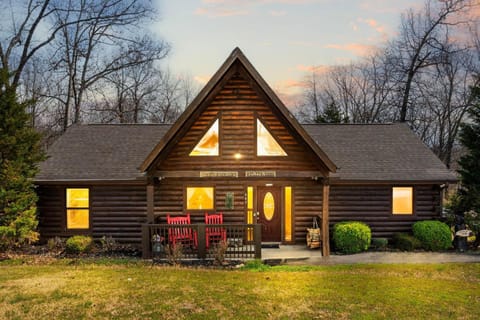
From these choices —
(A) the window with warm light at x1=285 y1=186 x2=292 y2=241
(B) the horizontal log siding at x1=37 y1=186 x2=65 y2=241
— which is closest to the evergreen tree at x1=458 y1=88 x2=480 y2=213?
(A) the window with warm light at x1=285 y1=186 x2=292 y2=241

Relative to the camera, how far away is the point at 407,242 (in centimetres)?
1367

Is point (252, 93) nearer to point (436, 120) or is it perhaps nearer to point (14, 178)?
point (14, 178)

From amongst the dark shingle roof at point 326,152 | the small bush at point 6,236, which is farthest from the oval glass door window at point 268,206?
the small bush at point 6,236

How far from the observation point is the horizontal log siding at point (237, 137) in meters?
13.3

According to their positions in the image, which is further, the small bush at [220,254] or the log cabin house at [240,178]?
the log cabin house at [240,178]

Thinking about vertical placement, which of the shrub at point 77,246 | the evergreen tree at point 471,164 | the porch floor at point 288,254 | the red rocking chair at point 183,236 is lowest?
the porch floor at point 288,254

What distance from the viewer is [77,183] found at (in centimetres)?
1446

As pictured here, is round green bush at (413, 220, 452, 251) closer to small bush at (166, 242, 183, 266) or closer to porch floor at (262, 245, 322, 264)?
porch floor at (262, 245, 322, 264)

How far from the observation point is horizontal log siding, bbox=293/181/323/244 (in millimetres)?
14516

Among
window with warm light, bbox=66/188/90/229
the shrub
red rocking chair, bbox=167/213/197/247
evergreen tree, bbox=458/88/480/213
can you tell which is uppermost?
evergreen tree, bbox=458/88/480/213

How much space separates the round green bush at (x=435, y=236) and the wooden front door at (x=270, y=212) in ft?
18.2

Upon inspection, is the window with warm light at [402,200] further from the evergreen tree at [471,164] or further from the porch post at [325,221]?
the porch post at [325,221]

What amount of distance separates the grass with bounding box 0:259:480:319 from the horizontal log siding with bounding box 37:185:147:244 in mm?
3376

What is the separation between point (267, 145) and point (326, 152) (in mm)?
4229
